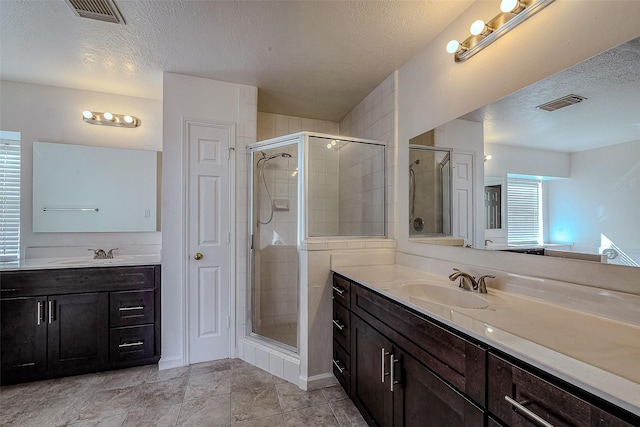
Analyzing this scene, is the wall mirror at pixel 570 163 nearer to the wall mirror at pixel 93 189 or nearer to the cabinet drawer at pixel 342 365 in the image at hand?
the cabinet drawer at pixel 342 365

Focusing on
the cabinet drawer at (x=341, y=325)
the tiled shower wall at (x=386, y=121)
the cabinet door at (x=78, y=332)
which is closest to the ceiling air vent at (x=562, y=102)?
the tiled shower wall at (x=386, y=121)

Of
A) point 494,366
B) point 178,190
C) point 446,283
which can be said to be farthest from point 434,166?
point 178,190

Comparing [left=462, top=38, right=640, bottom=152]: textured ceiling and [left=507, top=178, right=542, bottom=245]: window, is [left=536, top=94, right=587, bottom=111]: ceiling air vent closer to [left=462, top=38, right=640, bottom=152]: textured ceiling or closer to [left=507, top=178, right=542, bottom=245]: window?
[left=462, top=38, right=640, bottom=152]: textured ceiling

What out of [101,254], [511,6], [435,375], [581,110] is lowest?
[435,375]

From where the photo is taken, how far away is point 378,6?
156 centimetres

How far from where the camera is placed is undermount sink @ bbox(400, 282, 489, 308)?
1.29 metres

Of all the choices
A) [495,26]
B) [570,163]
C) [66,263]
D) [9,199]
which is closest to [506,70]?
[495,26]

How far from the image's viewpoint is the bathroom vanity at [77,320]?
2000mm

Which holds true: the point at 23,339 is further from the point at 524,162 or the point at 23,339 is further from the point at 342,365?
the point at 524,162

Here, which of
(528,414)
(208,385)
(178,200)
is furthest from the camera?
(178,200)

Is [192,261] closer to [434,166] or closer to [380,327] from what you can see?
[380,327]

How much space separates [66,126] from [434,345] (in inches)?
138

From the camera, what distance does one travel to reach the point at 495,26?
1.38 m

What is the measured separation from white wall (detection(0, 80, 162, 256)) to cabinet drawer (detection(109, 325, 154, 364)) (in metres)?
0.88
